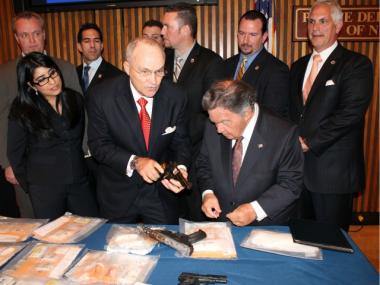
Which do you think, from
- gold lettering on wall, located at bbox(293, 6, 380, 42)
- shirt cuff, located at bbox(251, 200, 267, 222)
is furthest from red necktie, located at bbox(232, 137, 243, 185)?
gold lettering on wall, located at bbox(293, 6, 380, 42)

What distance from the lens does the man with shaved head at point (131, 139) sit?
2.34 m

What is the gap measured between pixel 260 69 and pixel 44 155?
6.32ft

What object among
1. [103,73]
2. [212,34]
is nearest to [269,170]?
[103,73]

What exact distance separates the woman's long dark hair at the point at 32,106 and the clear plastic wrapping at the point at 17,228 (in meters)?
0.75

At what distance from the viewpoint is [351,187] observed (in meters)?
2.93

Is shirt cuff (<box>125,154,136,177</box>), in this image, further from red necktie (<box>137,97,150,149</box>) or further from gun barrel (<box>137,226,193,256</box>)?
gun barrel (<box>137,226,193,256</box>)

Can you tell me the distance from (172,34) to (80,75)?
4.31 ft

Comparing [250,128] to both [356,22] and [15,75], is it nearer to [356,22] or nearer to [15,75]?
[15,75]

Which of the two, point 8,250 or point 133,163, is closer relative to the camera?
point 8,250

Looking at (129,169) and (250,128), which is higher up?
(250,128)

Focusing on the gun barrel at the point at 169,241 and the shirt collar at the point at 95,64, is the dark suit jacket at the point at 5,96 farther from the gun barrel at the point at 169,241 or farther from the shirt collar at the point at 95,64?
the gun barrel at the point at 169,241

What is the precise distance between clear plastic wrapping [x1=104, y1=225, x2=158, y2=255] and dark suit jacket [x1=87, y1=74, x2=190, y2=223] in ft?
1.66

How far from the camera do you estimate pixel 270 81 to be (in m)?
3.04

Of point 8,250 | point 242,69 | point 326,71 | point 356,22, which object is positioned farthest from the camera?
point 356,22
